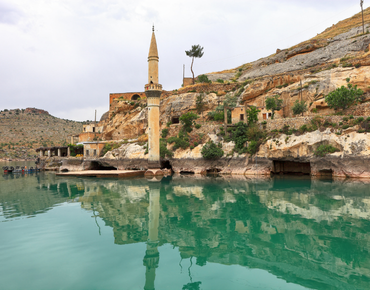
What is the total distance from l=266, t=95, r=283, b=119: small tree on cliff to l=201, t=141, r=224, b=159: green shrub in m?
8.25

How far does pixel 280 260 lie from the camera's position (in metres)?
6.19

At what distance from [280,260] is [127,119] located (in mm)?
39388

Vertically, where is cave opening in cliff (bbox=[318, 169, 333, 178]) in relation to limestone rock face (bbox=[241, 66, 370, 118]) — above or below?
below

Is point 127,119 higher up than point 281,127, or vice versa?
point 127,119

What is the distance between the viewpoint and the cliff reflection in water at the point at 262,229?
5844mm

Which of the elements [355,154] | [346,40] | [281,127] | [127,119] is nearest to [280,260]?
[355,154]

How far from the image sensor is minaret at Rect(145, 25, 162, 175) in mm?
28469

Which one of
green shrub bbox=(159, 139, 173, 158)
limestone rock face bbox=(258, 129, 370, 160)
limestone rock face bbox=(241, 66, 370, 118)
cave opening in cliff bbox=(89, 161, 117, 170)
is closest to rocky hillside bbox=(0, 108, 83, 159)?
cave opening in cliff bbox=(89, 161, 117, 170)

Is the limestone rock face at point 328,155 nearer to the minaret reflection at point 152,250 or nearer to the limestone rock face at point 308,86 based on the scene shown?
the limestone rock face at point 308,86

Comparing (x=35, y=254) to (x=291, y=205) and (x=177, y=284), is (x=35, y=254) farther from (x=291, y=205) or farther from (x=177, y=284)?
(x=291, y=205)

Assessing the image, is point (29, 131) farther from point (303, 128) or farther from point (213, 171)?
point (303, 128)

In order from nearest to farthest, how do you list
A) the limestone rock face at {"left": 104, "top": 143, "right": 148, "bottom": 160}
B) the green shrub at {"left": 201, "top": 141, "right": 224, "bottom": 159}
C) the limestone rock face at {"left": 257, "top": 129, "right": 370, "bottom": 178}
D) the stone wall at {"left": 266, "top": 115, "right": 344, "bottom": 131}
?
1. the limestone rock face at {"left": 257, "top": 129, "right": 370, "bottom": 178}
2. the stone wall at {"left": 266, "top": 115, "right": 344, "bottom": 131}
3. the green shrub at {"left": 201, "top": 141, "right": 224, "bottom": 159}
4. the limestone rock face at {"left": 104, "top": 143, "right": 148, "bottom": 160}

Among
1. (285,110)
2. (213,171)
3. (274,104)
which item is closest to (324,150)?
(274,104)

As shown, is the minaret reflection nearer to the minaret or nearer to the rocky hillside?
the minaret
